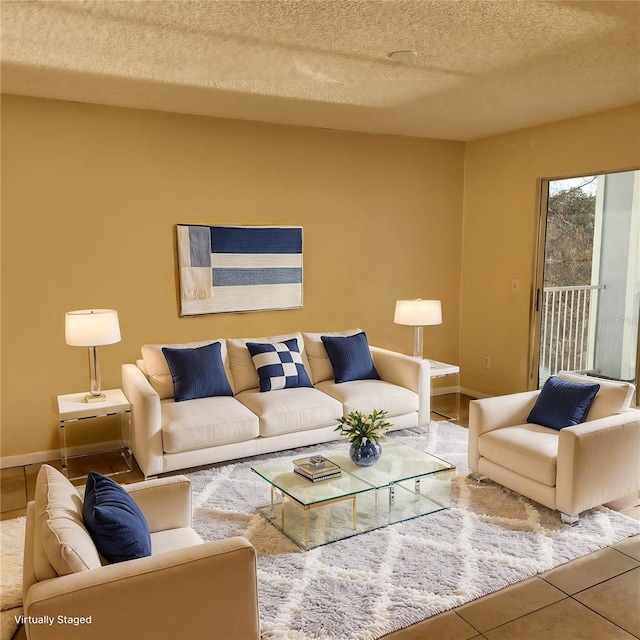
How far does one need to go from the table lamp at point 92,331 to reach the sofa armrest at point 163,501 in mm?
1671

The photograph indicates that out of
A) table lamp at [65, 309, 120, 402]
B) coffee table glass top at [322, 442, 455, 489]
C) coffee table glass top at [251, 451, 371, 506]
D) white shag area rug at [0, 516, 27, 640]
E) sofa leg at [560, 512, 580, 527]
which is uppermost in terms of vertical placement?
table lamp at [65, 309, 120, 402]

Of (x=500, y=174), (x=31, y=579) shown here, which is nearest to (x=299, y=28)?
(x=31, y=579)

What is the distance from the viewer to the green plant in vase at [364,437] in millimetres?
3377

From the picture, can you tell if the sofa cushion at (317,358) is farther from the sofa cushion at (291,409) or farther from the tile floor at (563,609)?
the tile floor at (563,609)

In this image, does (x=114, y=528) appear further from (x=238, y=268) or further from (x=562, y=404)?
(x=238, y=268)

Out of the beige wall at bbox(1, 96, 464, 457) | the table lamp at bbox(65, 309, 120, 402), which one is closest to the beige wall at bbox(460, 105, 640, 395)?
the beige wall at bbox(1, 96, 464, 457)

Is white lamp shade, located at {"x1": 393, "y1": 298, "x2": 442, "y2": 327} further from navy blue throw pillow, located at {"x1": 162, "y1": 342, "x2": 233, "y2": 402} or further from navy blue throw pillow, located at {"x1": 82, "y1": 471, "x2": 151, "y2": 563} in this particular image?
navy blue throw pillow, located at {"x1": 82, "y1": 471, "x2": 151, "y2": 563}

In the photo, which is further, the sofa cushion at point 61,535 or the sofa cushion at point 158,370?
the sofa cushion at point 158,370

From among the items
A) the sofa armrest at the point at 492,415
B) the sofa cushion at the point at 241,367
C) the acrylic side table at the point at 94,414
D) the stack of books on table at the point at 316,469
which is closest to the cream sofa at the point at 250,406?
the sofa cushion at the point at 241,367

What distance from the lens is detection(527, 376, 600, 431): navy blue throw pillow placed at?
144 inches

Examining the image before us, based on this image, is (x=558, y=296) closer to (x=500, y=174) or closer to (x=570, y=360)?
(x=570, y=360)

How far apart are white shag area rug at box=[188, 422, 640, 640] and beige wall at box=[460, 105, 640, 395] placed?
7.00 feet

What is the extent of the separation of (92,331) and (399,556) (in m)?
2.45

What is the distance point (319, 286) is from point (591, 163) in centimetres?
251
